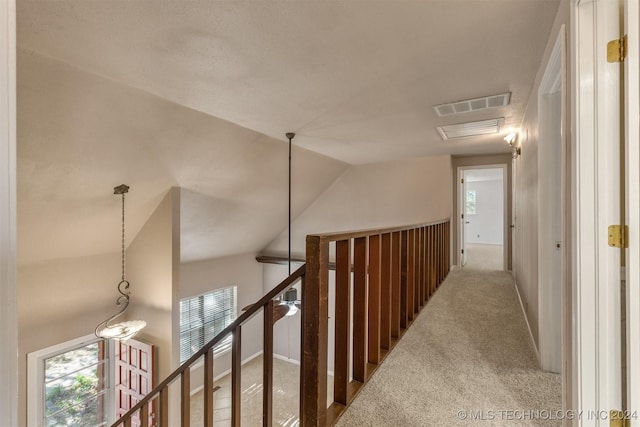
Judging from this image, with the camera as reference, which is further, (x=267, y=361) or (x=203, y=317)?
(x=203, y=317)

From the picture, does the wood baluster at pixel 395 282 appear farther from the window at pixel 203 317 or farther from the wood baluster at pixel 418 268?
the window at pixel 203 317

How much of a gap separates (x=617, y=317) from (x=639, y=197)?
45 cm

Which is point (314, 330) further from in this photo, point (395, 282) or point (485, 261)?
point (485, 261)

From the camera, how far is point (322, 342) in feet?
4.21

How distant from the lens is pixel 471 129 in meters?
3.70

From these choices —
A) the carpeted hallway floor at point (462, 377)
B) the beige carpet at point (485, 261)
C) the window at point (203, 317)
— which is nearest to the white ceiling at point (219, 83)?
the carpeted hallway floor at point (462, 377)

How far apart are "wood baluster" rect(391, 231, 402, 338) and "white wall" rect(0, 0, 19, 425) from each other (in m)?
1.93

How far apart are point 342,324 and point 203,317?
18.0ft

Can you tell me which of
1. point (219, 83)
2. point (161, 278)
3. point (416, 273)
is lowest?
point (161, 278)

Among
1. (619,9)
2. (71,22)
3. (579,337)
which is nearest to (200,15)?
(71,22)

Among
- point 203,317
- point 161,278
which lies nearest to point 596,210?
point 161,278

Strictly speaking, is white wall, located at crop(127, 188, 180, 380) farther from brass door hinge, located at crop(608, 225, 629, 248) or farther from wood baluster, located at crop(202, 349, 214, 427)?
brass door hinge, located at crop(608, 225, 629, 248)

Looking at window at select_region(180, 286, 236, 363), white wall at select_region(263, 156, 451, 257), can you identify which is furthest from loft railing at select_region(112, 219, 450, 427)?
window at select_region(180, 286, 236, 363)

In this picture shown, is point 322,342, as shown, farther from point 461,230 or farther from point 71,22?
point 461,230
